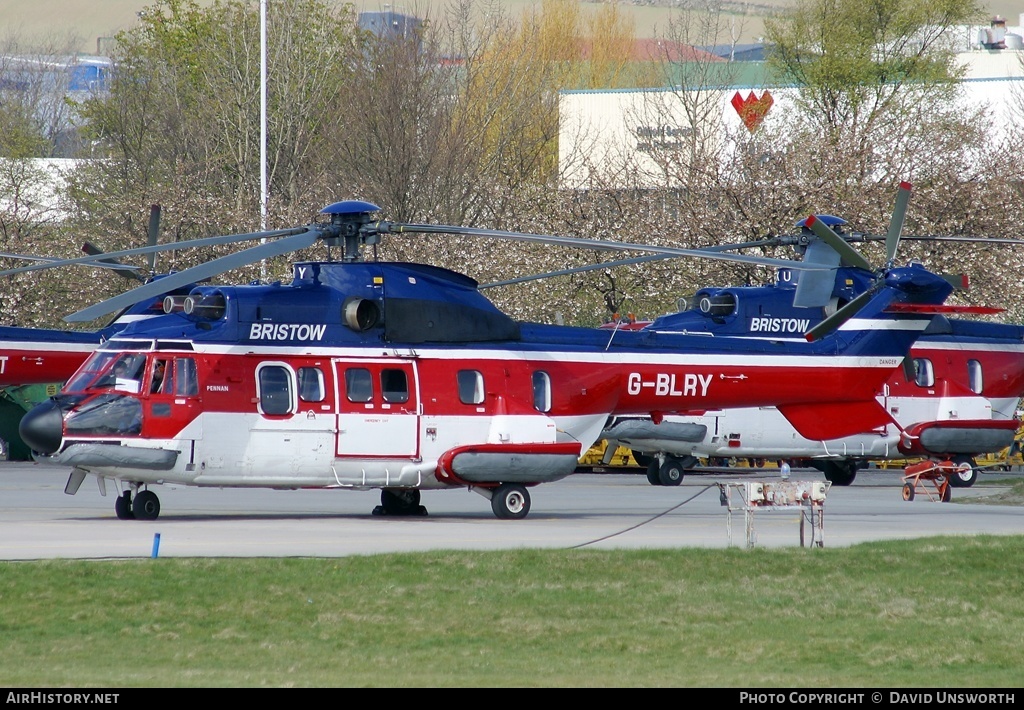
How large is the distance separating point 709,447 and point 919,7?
3279 centimetres

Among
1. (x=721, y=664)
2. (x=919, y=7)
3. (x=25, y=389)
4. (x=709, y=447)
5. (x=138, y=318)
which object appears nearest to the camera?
(x=721, y=664)

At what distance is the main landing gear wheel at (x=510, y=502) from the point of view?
68.7 feet

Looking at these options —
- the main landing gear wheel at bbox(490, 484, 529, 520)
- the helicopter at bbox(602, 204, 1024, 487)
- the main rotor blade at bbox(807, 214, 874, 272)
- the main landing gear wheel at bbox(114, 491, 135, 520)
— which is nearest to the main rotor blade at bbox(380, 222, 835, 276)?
→ the main rotor blade at bbox(807, 214, 874, 272)

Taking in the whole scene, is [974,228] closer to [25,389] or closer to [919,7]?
[919,7]

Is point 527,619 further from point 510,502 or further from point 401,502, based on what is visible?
point 401,502

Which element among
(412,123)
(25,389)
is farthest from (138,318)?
(412,123)

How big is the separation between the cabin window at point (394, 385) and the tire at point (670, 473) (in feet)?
35.7

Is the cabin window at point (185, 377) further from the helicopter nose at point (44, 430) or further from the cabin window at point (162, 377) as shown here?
the helicopter nose at point (44, 430)

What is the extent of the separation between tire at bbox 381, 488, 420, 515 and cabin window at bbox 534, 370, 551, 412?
2.30 meters

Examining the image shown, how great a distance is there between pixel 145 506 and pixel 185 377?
1.86m

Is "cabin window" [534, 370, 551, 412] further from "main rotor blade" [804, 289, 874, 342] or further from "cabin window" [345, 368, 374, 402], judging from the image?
"main rotor blade" [804, 289, 874, 342]

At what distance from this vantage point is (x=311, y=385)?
1995cm

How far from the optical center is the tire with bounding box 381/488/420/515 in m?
21.7
